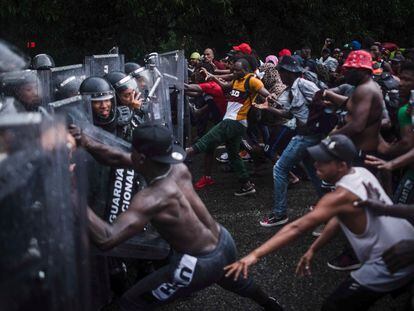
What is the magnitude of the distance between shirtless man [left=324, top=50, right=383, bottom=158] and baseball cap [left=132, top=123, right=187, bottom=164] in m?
2.06

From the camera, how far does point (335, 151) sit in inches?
144

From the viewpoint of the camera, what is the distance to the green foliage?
13320mm

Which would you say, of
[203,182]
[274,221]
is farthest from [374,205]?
[203,182]

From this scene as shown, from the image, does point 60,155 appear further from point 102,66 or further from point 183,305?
point 102,66

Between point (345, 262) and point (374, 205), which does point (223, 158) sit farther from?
point (374, 205)

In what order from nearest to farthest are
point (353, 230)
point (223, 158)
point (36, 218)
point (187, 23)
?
point (36, 218)
point (353, 230)
point (223, 158)
point (187, 23)

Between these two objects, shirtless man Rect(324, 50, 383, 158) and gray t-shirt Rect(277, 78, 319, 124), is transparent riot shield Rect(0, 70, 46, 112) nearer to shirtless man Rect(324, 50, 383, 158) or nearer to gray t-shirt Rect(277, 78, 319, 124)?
shirtless man Rect(324, 50, 383, 158)

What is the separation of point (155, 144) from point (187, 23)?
13.0 meters

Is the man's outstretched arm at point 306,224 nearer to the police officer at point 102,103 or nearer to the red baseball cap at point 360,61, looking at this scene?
the police officer at point 102,103

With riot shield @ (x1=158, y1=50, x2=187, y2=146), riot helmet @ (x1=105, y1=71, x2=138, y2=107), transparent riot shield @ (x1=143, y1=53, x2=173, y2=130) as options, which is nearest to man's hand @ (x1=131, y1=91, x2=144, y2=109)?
riot helmet @ (x1=105, y1=71, x2=138, y2=107)

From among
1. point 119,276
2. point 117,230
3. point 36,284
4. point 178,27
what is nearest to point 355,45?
point 178,27

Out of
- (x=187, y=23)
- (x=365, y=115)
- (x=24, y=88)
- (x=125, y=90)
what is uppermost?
(x=24, y=88)

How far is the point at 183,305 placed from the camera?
4.80 metres

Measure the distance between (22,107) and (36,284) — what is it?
7.81 feet
